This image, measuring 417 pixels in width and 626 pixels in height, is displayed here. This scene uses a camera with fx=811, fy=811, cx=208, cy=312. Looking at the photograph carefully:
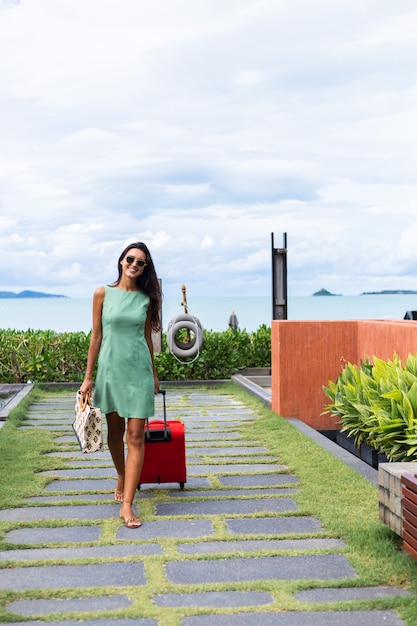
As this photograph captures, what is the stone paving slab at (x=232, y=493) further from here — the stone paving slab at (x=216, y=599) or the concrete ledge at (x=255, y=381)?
the concrete ledge at (x=255, y=381)

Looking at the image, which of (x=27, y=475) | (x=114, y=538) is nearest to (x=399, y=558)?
(x=114, y=538)

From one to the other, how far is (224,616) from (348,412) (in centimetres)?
382

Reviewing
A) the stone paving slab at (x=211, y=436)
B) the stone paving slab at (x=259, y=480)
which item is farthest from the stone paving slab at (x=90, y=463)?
the stone paving slab at (x=211, y=436)

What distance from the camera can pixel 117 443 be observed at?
4820mm

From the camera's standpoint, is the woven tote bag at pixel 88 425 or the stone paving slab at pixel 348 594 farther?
the woven tote bag at pixel 88 425

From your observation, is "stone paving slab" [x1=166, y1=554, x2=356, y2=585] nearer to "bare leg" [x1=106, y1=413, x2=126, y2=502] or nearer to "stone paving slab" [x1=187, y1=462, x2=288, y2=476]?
"bare leg" [x1=106, y1=413, x2=126, y2=502]

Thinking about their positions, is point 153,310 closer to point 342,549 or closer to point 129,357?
point 129,357

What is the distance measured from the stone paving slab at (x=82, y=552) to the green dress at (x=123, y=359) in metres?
0.84

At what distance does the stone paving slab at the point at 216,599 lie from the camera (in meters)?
3.19

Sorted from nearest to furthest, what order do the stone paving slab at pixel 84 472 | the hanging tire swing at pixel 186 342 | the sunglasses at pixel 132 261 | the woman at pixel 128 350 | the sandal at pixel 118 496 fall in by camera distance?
1. the woman at pixel 128 350
2. the sunglasses at pixel 132 261
3. the sandal at pixel 118 496
4. the stone paving slab at pixel 84 472
5. the hanging tire swing at pixel 186 342

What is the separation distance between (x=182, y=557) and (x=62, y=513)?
3.78ft

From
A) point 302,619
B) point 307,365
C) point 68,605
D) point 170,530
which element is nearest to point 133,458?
point 170,530

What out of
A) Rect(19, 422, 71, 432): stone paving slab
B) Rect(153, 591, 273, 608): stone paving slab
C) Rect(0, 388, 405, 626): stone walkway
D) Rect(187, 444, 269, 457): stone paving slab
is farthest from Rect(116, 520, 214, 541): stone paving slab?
Rect(19, 422, 71, 432): stone paving slab

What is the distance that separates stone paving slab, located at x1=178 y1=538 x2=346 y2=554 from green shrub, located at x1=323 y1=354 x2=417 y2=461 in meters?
1.29
